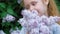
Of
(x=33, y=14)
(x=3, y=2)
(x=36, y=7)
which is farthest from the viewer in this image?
(x=3, y=2)

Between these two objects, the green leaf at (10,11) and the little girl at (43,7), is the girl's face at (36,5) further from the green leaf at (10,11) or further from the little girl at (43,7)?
the green leaf at (10,11)

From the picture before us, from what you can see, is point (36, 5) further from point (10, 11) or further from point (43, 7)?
point (10, 11)

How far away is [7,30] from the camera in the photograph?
1.13m

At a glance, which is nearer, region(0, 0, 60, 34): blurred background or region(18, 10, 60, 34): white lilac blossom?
region(18, 10, 60, 34): white lilac blossom

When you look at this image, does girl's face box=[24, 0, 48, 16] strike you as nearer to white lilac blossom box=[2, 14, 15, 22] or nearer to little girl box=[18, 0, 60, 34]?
little girl box=[18, 0, 60, 34]

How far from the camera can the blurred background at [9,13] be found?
1.05 metres

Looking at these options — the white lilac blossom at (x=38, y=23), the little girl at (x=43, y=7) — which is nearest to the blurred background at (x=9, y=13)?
the little girl at (x=43, y=7)

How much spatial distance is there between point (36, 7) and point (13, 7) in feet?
0.77

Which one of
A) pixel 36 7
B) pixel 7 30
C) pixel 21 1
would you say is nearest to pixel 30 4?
Answer: pixel 36 7

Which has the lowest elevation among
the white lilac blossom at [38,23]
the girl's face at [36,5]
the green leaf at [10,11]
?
the white lilac blossom at [38,23]

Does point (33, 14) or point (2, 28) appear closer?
point (33, 14)

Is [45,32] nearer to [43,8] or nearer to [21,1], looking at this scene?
[43,8]

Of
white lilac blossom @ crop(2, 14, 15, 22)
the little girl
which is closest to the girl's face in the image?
the little girl

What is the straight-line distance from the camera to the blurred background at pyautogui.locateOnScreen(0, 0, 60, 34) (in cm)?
105
